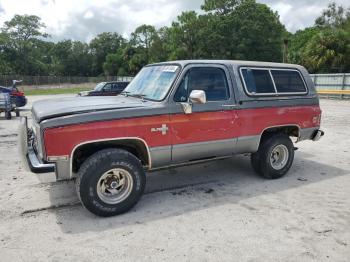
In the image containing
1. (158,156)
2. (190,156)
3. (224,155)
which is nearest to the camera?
(158,156)

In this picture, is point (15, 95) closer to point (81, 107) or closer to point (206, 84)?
point (81, 107)

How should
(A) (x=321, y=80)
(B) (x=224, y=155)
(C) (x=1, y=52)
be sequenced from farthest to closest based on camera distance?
(C) (x=1, y=52), (A) (x=321, y=80), (B) (x=224, y=155)

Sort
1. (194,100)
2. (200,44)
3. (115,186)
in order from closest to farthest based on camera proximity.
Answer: (115,186) → (194,100) → (200,44)

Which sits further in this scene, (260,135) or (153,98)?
(260,135)

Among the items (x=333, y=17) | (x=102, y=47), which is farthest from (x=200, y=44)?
(x=102, y=47)

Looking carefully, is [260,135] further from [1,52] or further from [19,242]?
[1,52]

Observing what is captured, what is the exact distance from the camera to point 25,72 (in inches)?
2950

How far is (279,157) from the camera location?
6.34 meters

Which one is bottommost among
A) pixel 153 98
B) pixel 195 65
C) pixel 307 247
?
pixel 307 247

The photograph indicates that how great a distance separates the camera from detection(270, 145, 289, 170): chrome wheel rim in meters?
6.19

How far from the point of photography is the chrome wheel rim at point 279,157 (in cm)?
619

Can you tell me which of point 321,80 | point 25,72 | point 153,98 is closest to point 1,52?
point 25,72

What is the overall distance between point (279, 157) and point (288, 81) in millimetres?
1439

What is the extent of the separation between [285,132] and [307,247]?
309 centimetres
